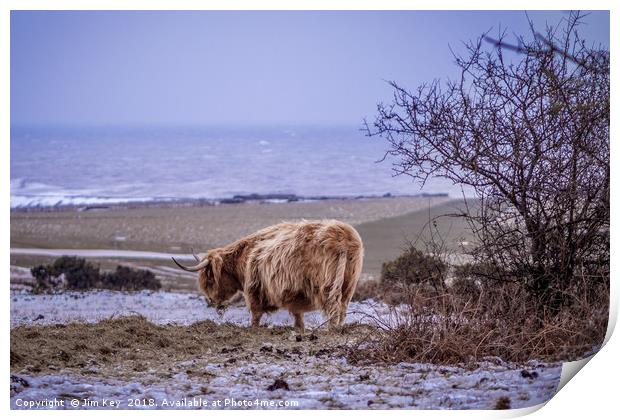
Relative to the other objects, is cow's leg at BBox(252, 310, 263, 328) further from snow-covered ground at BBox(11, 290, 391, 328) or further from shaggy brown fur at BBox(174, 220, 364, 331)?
snow-covered ground at BBox(11, 290, 391, 328)

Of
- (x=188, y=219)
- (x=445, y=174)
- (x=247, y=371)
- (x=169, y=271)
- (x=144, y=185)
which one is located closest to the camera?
(x=247, y=371)

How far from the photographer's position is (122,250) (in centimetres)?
1241

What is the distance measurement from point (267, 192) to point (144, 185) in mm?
1915

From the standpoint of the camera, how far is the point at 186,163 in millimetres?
9422

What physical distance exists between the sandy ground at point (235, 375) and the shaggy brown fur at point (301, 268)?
2.08 ft

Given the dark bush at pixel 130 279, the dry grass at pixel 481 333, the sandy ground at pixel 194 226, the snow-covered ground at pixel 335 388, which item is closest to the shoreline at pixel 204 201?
the sandy ground at pixel 194 226

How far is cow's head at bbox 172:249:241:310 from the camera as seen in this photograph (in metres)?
9.34

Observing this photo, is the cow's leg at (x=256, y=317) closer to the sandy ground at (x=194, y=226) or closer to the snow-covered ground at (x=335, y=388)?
the sandy ground at (x=194, y=226)

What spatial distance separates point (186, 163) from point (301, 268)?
2.07 meters

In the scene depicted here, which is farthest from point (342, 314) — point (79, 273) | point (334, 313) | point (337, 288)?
point (79, 273)

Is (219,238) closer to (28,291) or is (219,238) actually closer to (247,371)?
(28,291)

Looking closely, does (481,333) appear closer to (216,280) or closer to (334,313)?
(334,313)

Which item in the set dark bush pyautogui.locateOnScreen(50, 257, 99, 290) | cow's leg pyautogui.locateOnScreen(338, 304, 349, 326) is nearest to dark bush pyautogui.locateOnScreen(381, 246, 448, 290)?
cow's leg pyautogui.locateOnScreen(338, 304, 349, 326)
